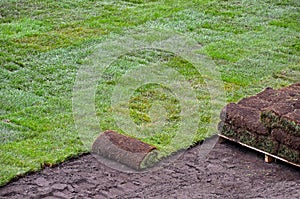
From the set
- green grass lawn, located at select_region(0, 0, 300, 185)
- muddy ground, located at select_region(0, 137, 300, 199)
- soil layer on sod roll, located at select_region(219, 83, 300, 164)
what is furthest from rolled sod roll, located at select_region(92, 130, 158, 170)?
soil layer on sod roll, located at select_region(219, 83, 300, 164)

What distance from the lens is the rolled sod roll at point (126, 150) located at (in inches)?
325

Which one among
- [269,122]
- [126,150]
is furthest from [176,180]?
[269,122]

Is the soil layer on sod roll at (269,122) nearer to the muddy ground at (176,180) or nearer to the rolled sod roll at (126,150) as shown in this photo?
the muddy ground at (176,180)

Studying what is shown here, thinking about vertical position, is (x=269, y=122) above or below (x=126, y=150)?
above

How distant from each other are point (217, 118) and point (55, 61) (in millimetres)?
3812

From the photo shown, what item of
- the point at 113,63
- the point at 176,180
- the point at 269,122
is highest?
the point at 269,122

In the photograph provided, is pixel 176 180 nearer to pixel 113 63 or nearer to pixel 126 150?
pixel 126 150

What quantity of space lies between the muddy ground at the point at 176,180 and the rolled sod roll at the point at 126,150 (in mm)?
156

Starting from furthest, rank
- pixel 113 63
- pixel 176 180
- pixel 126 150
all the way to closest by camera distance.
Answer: pixel 113 63 → pixel 126 150 → pixel 176 180

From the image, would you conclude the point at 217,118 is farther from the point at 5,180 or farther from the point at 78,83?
the point at 5,180

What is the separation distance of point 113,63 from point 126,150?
4.05 meters

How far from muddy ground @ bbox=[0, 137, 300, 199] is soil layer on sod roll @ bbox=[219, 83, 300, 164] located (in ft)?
0.87

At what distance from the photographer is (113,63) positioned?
39.8 ft

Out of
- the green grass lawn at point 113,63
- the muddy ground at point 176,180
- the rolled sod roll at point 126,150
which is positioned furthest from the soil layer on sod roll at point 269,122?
the rolled sod roll at point 126,150
